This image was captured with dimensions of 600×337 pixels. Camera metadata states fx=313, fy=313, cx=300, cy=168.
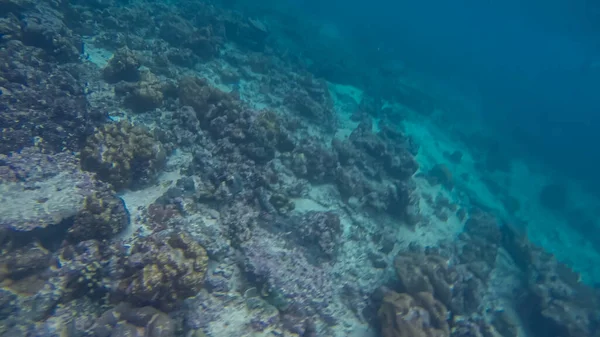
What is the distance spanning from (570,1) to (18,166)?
6935 cm

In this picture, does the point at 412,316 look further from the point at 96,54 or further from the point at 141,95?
the point at 96,54

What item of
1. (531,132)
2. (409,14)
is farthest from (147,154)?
(409,14)

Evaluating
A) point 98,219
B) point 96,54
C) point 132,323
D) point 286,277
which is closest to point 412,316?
point 286,277

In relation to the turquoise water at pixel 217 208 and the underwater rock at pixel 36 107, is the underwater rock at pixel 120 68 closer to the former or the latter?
the turquoise water at pixel 217 208

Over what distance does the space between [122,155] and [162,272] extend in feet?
12.3

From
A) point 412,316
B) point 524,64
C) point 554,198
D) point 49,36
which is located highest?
point 524,64

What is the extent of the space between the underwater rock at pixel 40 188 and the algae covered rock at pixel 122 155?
0.38 meters

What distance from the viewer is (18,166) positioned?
708cm

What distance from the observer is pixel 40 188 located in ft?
22.5

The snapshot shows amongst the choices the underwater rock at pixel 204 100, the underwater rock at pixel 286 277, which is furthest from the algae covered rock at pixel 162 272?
the underwater rock at pixel 204 100

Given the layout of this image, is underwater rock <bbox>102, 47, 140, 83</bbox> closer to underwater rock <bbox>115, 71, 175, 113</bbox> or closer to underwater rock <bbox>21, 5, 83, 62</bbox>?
underwater rock <bbox>115, 71, 175, 113</bbox>

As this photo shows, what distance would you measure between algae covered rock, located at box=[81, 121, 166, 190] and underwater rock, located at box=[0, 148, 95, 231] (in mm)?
384

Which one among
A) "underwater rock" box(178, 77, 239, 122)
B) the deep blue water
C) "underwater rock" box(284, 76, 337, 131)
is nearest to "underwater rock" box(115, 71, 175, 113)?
"underwater rock" box(178, 77, 239, 122)

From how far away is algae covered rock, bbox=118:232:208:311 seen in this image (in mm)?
5551
